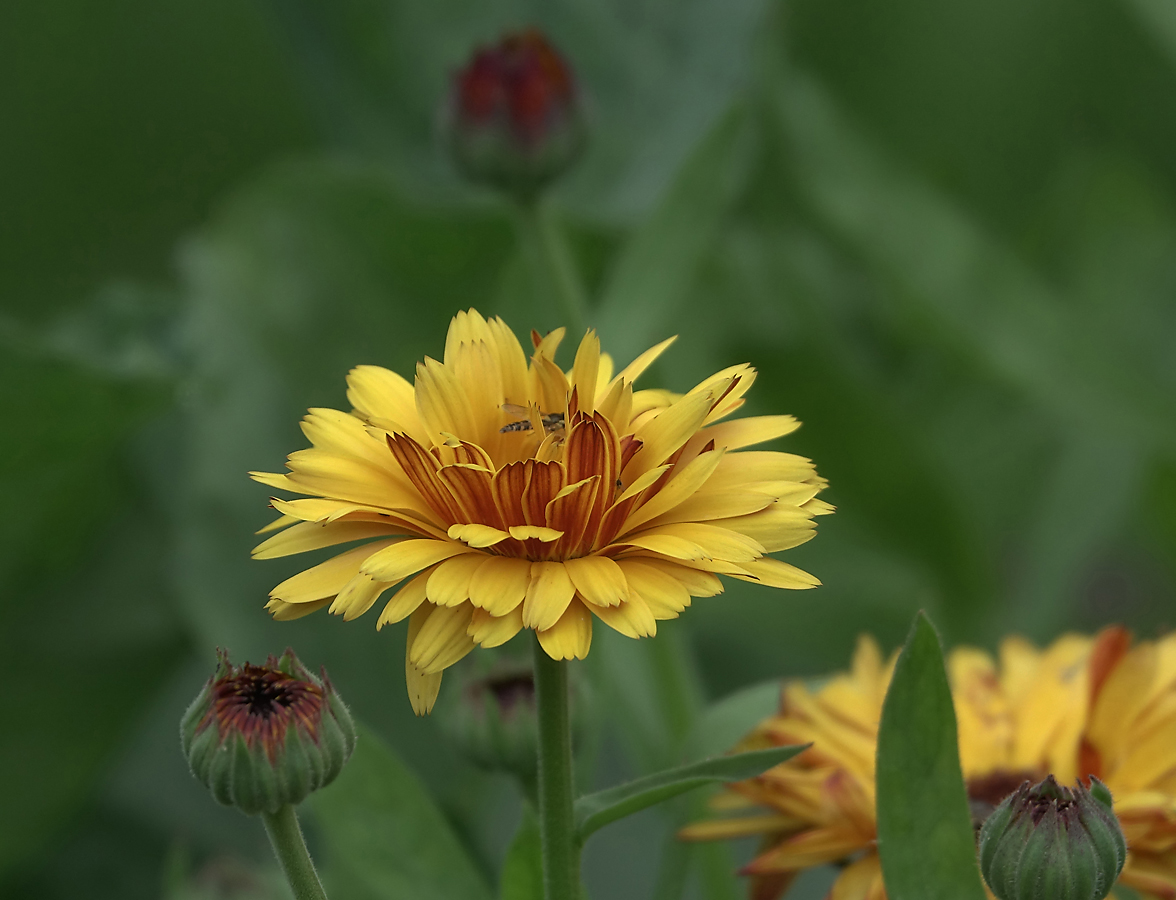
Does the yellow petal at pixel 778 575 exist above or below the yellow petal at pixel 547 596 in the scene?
below

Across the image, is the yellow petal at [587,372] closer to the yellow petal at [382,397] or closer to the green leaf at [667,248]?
the yellow petal at [382,397]

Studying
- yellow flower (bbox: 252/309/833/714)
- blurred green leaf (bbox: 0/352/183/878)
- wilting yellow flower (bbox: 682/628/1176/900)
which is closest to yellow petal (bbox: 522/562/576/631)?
yellow flower (bbox: 252/309/833/714)

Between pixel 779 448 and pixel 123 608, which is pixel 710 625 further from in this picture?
pixel 123 608

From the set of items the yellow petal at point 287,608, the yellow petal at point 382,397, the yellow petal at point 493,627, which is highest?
the yellow petal at point 382,397

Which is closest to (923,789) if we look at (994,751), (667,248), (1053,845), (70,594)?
(1053,845)

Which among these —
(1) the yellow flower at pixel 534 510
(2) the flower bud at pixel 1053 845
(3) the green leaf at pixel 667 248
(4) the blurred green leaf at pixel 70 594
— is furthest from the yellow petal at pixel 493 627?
(4) the blurred green leaf at pixel 70 594

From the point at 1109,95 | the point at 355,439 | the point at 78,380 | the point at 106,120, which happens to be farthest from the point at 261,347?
the point at 1109,95
